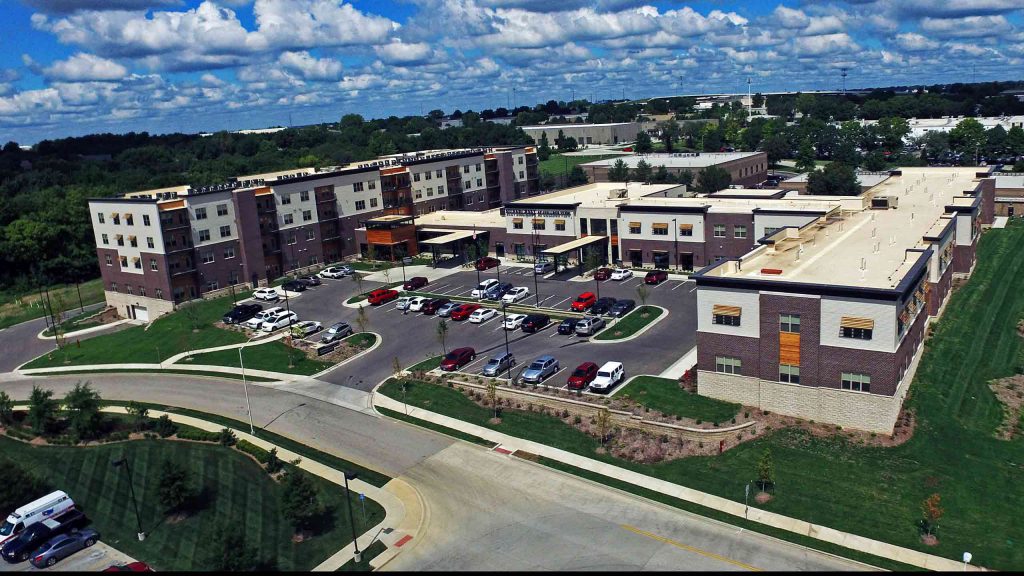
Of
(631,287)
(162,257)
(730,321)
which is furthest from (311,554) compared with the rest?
(162,257)

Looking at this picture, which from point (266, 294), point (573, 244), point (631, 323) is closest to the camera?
point (631, 323)

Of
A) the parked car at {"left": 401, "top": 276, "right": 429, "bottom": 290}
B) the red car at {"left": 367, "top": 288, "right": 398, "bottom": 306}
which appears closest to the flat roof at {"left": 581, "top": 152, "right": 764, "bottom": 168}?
the parked car at {"left": 401, "top": 276, "right": 429, "bottom": 290}

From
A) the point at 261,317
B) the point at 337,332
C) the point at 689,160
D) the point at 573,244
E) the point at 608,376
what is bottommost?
the point at 608,376

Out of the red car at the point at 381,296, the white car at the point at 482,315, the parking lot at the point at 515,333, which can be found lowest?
the parking lot at the point at 515,333

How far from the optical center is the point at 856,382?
44500 millimetres

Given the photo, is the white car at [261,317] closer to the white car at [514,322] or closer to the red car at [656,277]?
the white car at [514,322]

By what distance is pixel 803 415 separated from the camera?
46.3m

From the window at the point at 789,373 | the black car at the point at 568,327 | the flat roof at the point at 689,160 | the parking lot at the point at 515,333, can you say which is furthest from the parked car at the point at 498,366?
the flat roof at the point at 689,160

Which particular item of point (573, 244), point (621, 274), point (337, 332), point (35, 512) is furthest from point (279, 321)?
point (621, 274)

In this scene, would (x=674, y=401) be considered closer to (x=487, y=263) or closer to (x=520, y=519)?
(x=520, y=519)

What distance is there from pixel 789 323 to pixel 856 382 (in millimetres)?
4975

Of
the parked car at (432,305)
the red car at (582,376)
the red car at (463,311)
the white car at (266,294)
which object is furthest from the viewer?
the white car at (266,294)

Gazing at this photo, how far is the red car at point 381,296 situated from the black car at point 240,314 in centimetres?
1157

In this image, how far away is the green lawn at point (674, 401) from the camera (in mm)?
47469
